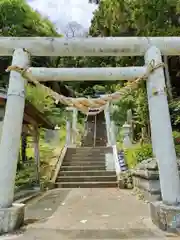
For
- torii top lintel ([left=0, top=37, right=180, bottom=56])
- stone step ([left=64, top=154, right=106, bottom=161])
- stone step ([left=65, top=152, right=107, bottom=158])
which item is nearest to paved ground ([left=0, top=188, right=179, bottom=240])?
torii top lintel ([left=0, top=37, right=180, bottom=56])

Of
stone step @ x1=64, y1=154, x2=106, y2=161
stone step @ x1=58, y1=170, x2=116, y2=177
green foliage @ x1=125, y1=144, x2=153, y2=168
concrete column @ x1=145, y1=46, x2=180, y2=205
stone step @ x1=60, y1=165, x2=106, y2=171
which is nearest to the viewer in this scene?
concrete column @ x1=145, y1=46, x2=180, y2=205

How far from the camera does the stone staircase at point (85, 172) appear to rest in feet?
31.2

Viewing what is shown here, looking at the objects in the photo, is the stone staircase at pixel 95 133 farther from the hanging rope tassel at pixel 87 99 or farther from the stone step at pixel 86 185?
the hanging rope tassel at pixel 87 99

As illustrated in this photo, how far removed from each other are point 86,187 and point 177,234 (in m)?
6.08

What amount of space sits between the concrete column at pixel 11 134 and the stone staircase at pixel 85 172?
5843 mm

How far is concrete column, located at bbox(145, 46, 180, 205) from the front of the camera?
3.73 m

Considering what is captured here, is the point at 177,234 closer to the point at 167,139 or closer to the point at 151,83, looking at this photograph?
the point at 167,139

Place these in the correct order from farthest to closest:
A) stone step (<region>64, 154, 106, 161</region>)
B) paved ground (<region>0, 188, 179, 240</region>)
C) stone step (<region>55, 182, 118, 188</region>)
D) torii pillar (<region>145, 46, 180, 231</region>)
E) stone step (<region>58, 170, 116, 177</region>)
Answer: stone step (<region>64, 154, 106, 161</region>)
stone step (<region>58, 170, 116, 177</region>)
stone step (<region>55, 182, 118, 188</region>)
torii pillar (<region>145, 46, 180, 231</region>)
paved ground (<region>0, 188, 179, 240</region>)

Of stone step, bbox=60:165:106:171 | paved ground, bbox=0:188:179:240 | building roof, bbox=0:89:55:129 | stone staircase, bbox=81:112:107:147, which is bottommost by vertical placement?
paved ground, bbox=0:188:179:240

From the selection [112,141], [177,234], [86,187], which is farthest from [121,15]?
[177,234]

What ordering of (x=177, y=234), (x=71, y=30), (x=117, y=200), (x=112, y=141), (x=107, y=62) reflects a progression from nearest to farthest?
(x=177, y=234) < (x=117, y=200) < (x=112, y=141) < (x=107, y=62) < (x=71, y=30)

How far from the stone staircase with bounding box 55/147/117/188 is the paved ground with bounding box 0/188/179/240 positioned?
2.66 metres

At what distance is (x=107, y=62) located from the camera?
26500 millimetres

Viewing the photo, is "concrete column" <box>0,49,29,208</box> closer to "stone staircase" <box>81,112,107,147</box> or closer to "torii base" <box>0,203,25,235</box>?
"torii base" <box>0,203,25,235</box>
